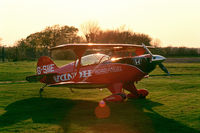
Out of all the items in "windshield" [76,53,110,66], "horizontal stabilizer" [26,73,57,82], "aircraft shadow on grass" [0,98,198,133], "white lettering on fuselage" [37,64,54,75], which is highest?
"windshield" [76,53,110,66]

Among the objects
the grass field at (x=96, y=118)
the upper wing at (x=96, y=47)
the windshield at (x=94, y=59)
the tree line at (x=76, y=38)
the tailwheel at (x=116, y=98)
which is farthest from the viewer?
the tree line at (x=76, y=38)

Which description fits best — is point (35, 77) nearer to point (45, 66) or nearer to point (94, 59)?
point (45, 66)

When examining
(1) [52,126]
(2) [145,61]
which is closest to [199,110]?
(2) [145,61]

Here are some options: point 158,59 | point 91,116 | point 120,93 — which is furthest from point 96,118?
point 158,59

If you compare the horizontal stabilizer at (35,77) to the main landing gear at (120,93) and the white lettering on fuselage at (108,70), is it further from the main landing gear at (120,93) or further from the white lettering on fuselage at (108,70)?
the main landing gear at (120,93)

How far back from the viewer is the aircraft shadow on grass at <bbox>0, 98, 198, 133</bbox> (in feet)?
24.7

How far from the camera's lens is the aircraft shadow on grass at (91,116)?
754 centimetres

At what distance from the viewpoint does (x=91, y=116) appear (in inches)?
356

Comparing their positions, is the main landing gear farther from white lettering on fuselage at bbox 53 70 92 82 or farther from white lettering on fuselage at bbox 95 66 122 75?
white lettering on fuselage at bbox 53 70 92 82

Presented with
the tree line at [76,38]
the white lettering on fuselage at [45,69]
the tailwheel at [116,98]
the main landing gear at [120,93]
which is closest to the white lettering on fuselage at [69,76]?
the white lettering on fuselage at [45,69]

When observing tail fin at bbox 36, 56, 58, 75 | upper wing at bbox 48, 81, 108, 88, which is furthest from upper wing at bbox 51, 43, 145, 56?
Answer: tail fin at bbox 36, 56, 58, 75

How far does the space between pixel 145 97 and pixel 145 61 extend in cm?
250

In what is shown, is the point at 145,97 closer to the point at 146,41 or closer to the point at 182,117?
the point at 182,117

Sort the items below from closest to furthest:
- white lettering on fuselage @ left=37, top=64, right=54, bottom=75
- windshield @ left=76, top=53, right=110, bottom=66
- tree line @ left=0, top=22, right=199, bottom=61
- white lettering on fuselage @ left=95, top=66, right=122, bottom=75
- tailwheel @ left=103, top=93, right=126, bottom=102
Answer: tailwheel @ left=103, top=93, right=126, bottom=102
white lettering on fuselage @ left=95, top=66, right=122, bottom=75
windshield @ left=76, top=53, right=110, bottom=66
white lettering on fuselage @ left=37, top=64, right=54, bottom=75
tree line @ left=0, top=22, right=199, bottom=61
